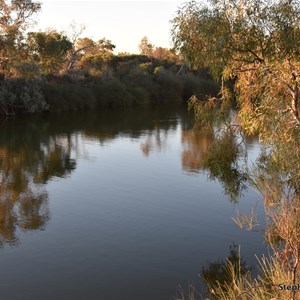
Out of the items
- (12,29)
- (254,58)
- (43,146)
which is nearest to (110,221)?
(254,58)

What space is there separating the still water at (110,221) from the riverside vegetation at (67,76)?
37.8 ft

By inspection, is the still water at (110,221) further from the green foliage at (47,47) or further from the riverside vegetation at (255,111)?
the green foliage at (47,47)

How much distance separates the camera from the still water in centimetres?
1087

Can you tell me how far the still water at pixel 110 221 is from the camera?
1087 cm

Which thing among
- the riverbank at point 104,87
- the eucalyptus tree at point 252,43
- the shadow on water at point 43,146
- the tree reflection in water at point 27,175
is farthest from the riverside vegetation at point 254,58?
the riverbank at point 104,87

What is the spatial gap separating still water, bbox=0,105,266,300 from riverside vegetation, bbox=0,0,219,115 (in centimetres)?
1151

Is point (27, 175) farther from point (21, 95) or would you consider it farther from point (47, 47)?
point (47, 47)

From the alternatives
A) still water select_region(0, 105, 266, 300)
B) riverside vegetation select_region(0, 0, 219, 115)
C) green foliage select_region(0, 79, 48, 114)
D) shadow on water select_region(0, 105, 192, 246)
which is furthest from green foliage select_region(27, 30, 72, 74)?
still water select_region(0, 105, 266, 300)

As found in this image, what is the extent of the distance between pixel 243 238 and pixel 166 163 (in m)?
10.6

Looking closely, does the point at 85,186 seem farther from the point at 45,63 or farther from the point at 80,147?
the point at 45,63

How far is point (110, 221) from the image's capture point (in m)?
14.8

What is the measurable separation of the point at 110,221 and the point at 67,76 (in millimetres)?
41541

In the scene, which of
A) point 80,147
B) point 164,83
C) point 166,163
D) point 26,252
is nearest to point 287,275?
point 26,252

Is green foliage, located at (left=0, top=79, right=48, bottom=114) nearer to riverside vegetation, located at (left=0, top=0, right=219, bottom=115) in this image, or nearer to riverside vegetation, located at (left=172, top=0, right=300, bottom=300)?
riverside vegetation, located at (left=0, top=0, right=219, bottom=115)
